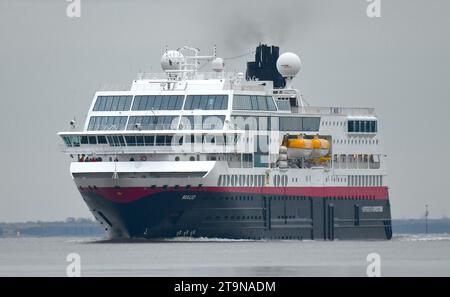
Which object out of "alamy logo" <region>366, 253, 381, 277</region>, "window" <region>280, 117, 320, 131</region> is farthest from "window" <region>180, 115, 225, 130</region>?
"alamy logo" <region>366, 253, 381, 277</region>

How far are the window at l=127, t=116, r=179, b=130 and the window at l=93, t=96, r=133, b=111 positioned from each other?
66.1 inches

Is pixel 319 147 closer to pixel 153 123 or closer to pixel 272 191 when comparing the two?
pixel 272 191

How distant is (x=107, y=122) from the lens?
14038 cm

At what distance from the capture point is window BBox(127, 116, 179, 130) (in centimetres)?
13800

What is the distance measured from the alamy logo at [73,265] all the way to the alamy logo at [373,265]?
45.1 ft

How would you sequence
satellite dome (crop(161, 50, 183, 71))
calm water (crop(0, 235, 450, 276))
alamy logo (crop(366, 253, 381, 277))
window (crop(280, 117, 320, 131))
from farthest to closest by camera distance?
satellite dome (crop(161, 50, 183, 71))
window (crop(280, 117, 320, 131))
calm water (crop(0, 235, 450, 276))
alamy logo (crop(366, 253, 381, 277))

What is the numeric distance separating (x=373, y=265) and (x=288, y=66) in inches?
1354

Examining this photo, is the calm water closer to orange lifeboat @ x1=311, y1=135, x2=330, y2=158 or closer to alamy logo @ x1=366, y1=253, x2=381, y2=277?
alamy logo @ x1=366, y1=253, x2=381, y2=277

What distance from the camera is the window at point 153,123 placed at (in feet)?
453

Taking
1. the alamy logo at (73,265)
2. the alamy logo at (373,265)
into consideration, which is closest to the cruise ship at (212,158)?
the alamy logo at (73,265)

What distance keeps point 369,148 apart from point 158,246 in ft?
75.1
